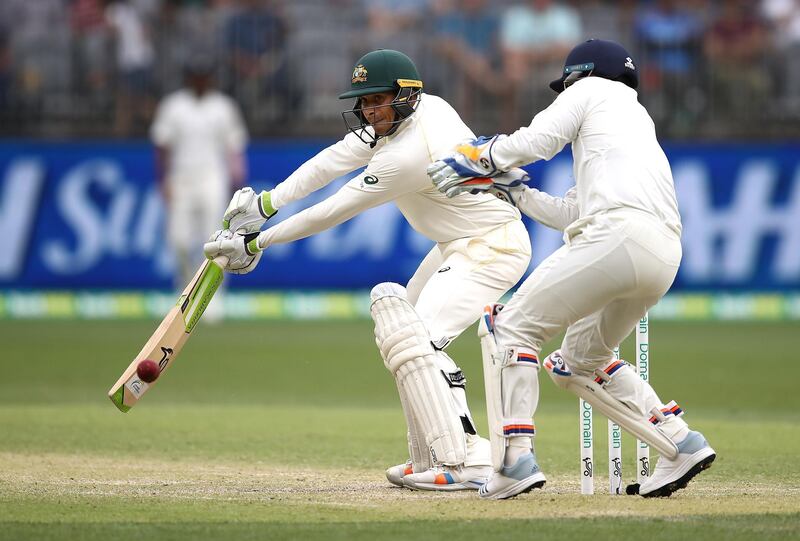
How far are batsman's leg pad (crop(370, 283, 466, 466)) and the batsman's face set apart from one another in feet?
2.48

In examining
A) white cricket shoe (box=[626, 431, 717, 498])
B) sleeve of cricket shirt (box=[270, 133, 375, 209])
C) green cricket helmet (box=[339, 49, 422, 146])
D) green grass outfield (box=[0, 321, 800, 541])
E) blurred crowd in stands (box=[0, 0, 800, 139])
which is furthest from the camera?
blurred crowd in stands (box=[0, 0, 800, 139])

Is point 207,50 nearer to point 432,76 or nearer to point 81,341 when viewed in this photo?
point 432,76

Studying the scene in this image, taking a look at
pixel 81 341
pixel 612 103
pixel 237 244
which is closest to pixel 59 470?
pixel 237 244

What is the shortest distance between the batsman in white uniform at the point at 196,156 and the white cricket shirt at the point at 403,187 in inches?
283

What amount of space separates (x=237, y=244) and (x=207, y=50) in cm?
893

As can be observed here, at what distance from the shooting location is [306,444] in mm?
6668

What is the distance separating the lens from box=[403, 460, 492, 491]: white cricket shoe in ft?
16.8

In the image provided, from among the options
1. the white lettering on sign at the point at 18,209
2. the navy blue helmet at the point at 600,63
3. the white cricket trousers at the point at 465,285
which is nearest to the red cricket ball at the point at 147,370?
the white cricket trousers at the point at 465,285

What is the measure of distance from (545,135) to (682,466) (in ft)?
4.11

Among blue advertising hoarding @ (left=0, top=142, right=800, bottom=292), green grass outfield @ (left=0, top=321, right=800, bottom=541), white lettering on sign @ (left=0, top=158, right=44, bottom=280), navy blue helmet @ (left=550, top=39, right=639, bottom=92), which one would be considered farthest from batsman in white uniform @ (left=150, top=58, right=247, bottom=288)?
navy blue helmet @ (left=550, top=39, right=639, bottom=92)

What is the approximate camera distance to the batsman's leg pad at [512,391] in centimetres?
467

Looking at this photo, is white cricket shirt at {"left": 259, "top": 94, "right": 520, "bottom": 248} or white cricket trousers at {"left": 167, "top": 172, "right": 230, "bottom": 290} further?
white cricket trousers at {"left": 167, "top": 172, "right": 230, "bottom": 290}

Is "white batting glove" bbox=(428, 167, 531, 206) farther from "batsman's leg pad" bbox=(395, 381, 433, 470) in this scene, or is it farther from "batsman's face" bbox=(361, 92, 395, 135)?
"batsman's leg pad" bbox=(395, 381, 433, 470)

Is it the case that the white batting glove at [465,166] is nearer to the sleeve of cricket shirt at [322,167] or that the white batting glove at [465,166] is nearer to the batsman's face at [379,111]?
the batsman's face at [379,111]
